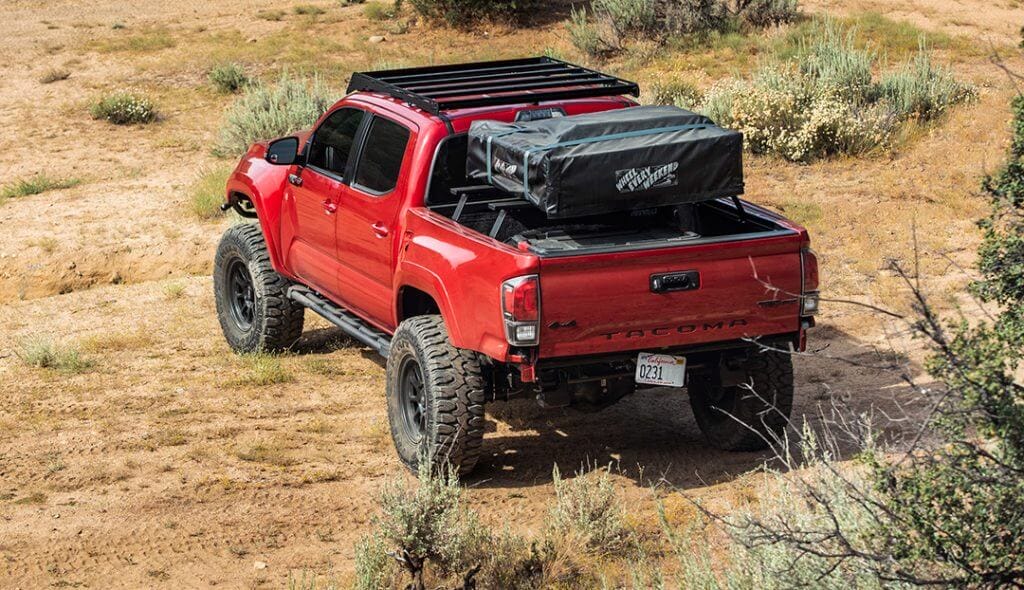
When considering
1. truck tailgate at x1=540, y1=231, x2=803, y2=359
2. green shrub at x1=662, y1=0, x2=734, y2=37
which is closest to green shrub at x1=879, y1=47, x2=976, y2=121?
green shrub at x1=662, y1=0, x2=734, y2=37

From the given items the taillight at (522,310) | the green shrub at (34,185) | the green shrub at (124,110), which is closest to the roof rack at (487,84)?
the taillight at (522,310)

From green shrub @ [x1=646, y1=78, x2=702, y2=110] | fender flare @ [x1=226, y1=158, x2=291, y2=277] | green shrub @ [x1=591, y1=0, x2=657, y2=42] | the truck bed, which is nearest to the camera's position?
the truck bed

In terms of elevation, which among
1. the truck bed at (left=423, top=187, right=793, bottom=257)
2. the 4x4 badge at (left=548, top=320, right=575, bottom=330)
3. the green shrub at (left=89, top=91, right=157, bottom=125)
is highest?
the truck bed at (left=423, top=187, right=793, bottom=257)

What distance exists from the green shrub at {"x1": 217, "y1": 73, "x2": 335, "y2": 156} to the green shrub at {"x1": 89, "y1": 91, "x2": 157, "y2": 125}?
1.61 metres

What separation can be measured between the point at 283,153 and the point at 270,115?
7.49m

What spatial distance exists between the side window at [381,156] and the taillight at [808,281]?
2335 millimetres

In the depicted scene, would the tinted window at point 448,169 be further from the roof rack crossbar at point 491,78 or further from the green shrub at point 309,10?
the green shrub at point 309,10

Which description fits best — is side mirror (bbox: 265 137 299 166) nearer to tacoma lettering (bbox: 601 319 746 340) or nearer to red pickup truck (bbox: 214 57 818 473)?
red pickup truck (bbox: 214 57 818 473)

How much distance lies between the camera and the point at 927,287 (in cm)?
1023

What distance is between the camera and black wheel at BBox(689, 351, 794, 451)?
7.12 meters

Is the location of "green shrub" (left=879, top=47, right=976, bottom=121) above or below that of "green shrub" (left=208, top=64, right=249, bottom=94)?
above

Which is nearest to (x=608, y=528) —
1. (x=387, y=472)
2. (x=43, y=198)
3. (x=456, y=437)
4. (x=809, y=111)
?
(x=456, y=437)

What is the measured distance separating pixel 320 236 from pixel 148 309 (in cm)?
295

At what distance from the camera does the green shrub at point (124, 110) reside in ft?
57.1
